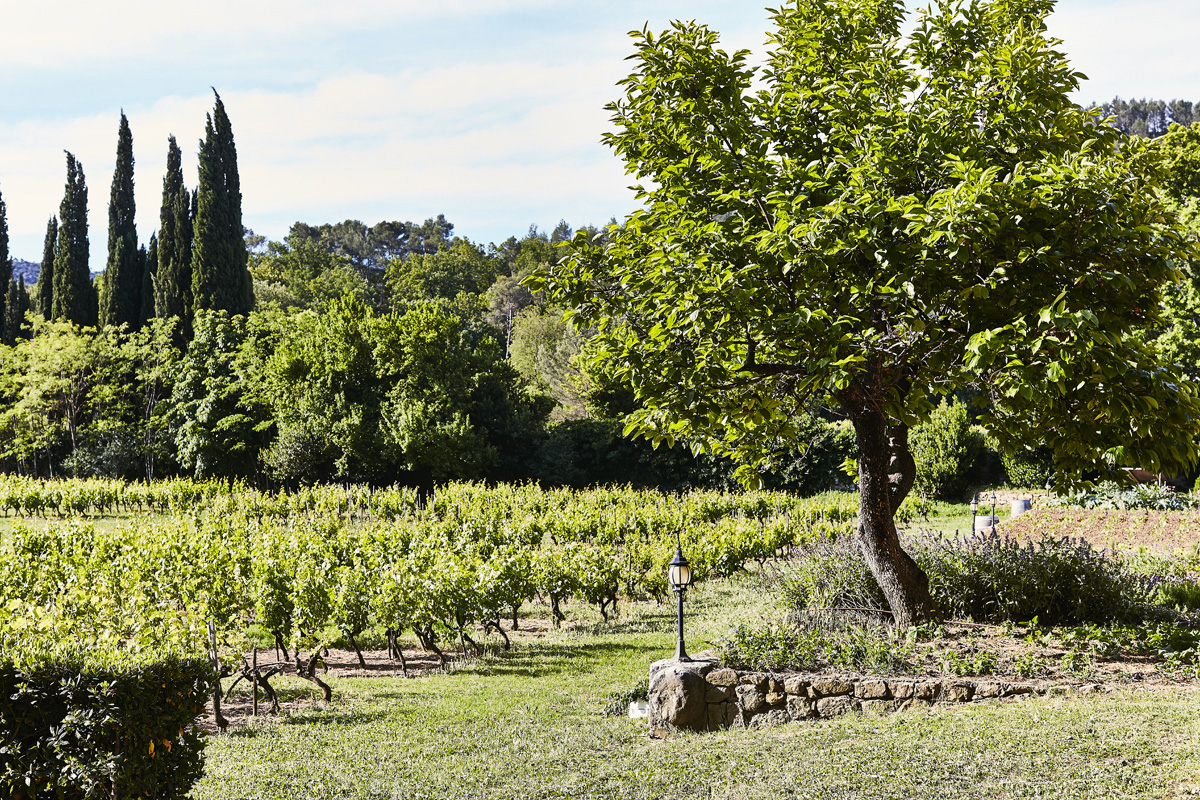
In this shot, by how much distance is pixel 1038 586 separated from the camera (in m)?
7.59

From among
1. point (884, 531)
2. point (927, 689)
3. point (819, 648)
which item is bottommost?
point (927, 689)

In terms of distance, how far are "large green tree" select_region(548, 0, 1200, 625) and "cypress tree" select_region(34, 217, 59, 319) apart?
111ft

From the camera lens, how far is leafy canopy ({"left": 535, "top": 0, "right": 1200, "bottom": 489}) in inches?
200

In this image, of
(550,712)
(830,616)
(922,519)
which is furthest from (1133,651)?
(922,519)

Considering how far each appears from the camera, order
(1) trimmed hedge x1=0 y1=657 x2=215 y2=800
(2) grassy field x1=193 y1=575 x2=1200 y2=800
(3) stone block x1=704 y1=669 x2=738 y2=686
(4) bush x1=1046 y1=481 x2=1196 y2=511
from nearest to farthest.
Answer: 1. (1) trimmed hedge x1=0 y1=657 x2=215 y2=800
2. (2) grassy field x1=193 y1=575 x2=1200 y2=800
3. (3) stone block x1=704 y1=669 x2=738 y2=686
4. (4) bush x1=1046 y1=481 x2=1196 y2=511

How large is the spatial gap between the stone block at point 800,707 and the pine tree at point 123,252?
31261mm

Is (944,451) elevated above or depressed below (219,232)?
below

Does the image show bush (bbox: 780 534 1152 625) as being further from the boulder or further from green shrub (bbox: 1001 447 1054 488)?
green shrub (bbox: 1001 447 1054 488)

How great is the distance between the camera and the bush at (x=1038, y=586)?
297 inches

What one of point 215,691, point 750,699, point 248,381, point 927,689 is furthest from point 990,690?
point 248,381

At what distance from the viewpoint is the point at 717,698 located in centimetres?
673

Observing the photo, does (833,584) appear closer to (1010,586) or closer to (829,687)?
(1010,586)

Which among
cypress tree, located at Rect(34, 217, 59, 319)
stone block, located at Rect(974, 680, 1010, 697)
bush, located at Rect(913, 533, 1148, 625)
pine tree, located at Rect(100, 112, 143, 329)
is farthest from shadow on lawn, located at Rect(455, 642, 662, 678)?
cypress tree, located at Rect(34, 217, 59, 319)

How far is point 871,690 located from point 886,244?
10.9 ft
